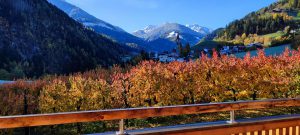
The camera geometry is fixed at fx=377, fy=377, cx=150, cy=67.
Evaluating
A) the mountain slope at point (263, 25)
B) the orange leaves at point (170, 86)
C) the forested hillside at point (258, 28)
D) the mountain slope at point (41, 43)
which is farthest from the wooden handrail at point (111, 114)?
the mountain slope at point (263, 25)

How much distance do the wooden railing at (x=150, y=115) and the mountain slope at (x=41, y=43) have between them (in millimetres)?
67476

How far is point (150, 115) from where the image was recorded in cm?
401

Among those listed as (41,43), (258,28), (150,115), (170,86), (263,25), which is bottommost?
(170,86)

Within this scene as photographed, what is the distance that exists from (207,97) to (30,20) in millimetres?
81867

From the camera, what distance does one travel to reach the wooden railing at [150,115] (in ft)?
11.3

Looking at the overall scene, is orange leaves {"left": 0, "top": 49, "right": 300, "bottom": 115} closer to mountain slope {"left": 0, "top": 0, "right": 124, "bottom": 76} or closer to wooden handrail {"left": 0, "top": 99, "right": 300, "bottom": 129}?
wooden handrail {"left": 0, "top": 99, "right": 300, "bottom": 129}

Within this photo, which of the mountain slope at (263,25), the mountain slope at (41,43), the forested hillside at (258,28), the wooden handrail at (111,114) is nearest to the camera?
the wooden handrail at (111,114)

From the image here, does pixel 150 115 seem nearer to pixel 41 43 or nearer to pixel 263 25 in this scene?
pixel 41 43

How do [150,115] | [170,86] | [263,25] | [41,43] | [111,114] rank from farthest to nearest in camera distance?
[263,25], [41,43], [170,86], [150,115], [111,114]

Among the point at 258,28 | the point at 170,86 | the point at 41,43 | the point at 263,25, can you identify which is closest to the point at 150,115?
the point at 170,86

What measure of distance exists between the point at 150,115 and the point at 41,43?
87.9 metres

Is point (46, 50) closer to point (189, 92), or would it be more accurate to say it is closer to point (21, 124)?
Answer: point (189, 92)

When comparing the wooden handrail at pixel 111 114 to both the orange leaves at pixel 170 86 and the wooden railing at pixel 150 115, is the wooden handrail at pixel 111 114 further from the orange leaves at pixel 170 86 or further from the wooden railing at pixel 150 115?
the orange leaves at pixel 170 86

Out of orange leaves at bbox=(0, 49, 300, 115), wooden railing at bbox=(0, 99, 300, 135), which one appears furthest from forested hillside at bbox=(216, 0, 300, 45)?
wooden railing at bbox=(0, 99, 300, 135)
